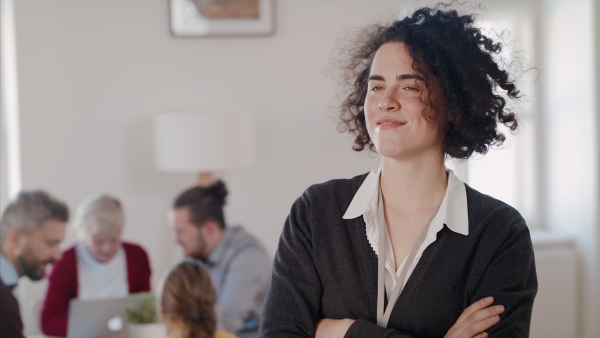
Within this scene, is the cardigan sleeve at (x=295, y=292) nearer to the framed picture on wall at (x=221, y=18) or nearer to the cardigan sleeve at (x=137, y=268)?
the cardigan sleeve at (x=137, y=268)

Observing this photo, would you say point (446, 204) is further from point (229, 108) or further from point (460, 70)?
point (229, 108)

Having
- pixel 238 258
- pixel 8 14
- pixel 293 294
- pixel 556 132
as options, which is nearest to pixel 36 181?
pixel 8 14

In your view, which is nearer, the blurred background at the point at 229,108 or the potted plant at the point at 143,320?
the potted plant at the point at 143,320

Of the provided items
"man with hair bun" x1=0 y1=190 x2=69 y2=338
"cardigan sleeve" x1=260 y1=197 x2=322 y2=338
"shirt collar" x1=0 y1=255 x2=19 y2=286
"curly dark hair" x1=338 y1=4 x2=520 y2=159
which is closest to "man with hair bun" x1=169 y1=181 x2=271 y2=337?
"man with hair bun" x1=0 y1=190 x2=69 y2=338

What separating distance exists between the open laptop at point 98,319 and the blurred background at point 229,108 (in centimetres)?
58

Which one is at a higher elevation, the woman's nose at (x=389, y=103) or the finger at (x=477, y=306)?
the woman's nose at (x=389, y=103)

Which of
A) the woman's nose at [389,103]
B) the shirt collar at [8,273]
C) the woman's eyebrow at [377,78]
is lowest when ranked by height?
the shirt collar at [8,273]

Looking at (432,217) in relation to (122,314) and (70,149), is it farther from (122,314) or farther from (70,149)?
(70,149)

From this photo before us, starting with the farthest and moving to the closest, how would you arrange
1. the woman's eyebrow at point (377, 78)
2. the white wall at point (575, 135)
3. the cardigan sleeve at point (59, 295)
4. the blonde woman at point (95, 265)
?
the white wall at point (575, 135), the blonde woman at point (95, 265), the cardigan sleeve at point (59, 295), the woman's eyebrow at point (377, 78)

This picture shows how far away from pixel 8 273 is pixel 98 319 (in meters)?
0.48

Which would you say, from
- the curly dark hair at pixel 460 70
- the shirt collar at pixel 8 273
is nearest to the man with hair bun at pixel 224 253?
the shirt collar at pixel 8 273

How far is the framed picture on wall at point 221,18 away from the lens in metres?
4.05

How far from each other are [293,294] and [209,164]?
212 centimetres

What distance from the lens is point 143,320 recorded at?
11.4 feet
